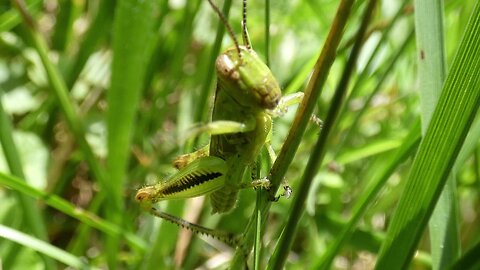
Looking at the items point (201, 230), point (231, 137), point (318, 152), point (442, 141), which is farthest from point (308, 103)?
point (201, 230)

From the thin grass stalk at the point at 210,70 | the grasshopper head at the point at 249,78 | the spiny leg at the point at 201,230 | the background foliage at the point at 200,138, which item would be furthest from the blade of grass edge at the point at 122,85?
the grasshopper head at the point at 249,78

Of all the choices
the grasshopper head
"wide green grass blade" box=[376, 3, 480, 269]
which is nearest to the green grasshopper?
the grasshopper head

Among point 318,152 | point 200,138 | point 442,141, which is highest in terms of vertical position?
point 200,138

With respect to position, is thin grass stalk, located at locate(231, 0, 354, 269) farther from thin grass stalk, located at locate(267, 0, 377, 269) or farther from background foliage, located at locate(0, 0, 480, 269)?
background foliage, located at locate(0, 0, 480, 269)

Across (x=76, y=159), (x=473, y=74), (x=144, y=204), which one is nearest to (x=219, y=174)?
(x=144, y=204)

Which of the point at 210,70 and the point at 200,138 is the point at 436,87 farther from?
the point at 200,138

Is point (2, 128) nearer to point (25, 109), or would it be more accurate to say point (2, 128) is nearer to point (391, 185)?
point (25, 109)
